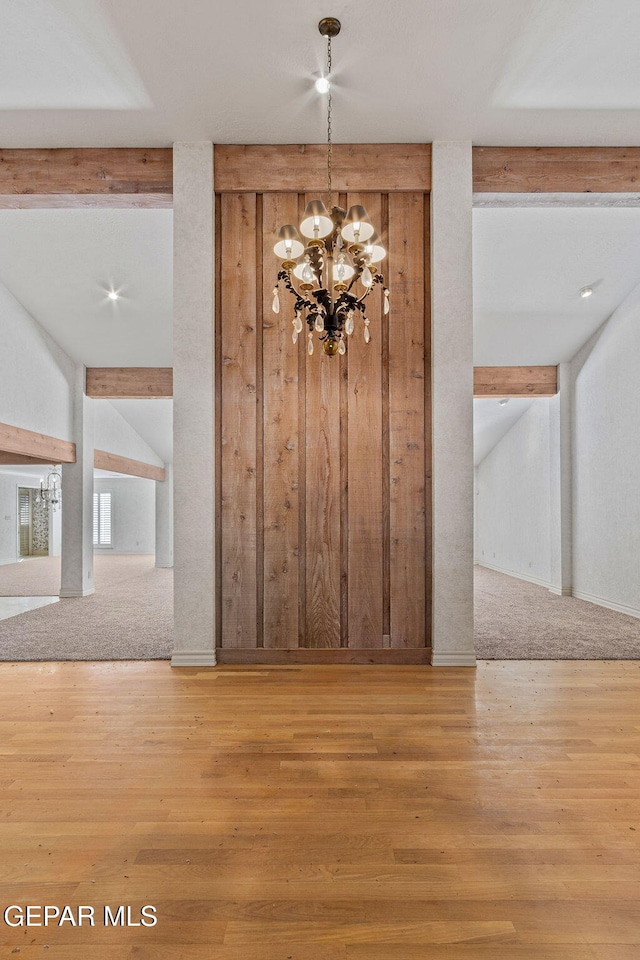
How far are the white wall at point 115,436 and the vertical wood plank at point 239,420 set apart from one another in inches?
200

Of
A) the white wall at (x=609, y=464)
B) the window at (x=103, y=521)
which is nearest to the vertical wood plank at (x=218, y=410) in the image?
the white wall at (x=609, y=464)

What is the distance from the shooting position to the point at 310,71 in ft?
10.8

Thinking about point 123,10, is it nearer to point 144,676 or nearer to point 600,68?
point 600,68

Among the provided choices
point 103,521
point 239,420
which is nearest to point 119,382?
point 239,420

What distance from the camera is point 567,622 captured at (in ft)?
17.1

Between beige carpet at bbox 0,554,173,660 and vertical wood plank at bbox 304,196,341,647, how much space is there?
126 centimetres

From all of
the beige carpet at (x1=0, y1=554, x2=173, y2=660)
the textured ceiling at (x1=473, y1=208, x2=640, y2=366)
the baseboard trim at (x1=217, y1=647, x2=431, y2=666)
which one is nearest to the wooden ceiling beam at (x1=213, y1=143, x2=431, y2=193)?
Result: the textured ceiling at (x1=473, y1=208, x2=640, y2=366)

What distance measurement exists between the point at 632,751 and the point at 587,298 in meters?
4.99

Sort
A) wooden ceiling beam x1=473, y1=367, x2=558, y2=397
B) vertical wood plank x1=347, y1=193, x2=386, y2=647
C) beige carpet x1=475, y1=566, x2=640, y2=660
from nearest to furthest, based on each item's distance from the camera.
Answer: vertical wood plank x1=347, y1=193, x2=386, y2=647, beige carpet x1=475, y1=566, x2=640, y2=660, wooden ceiling beam x1=473, y1=367, x2=558, y2=397

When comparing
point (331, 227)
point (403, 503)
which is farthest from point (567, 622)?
point (331, 227)

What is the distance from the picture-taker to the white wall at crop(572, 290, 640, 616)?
5637mm

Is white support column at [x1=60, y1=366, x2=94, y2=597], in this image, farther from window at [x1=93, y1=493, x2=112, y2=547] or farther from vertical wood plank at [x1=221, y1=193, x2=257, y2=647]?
window at [x1=93, y1=493, x2=112, y2=547]

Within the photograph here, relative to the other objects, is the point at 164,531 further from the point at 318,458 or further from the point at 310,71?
the point at 310,71

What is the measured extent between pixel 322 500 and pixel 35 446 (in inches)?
171
